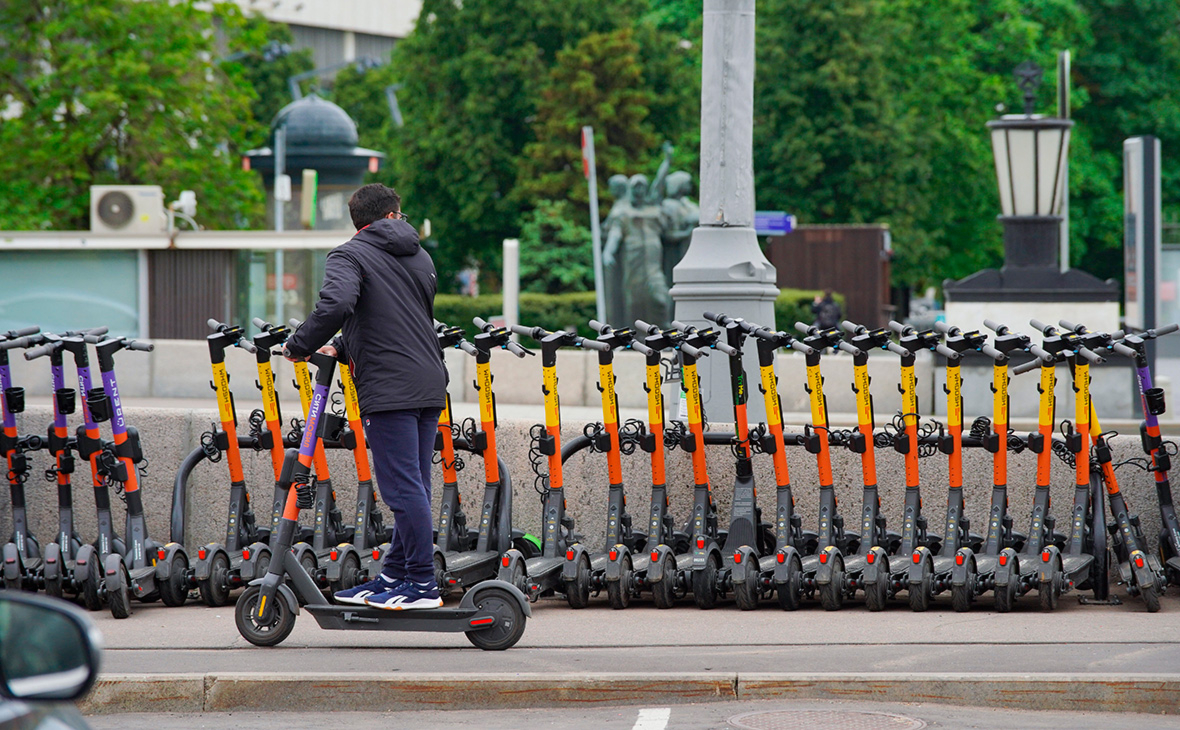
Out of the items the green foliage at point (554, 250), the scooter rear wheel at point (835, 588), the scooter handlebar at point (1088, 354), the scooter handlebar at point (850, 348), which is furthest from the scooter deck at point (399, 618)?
the green foliage at point (554, 250)

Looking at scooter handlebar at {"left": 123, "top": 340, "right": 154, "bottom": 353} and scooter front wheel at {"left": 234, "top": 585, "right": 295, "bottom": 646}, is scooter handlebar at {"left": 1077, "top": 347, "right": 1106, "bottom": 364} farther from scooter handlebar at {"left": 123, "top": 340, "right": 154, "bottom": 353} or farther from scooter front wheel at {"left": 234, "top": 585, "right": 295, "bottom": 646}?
scooter handlebar at {"left": 123, "top": 340, "right": 154, "bottom": 353}

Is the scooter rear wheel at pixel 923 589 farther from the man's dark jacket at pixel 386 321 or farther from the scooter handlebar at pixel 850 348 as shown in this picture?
the man's dark jacket at pixel 386 321

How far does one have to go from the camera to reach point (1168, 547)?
766cm

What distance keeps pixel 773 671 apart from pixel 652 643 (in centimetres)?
88

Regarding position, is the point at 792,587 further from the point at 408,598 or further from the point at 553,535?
the point at 408,598

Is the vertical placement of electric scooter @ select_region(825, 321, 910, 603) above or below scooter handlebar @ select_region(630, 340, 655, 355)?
below

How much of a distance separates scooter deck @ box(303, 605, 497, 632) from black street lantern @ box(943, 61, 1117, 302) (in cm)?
1201

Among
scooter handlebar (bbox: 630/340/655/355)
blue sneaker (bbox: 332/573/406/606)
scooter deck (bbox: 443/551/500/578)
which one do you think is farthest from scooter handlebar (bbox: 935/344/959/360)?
blue sneaker (bbox: 332/573/406/606)

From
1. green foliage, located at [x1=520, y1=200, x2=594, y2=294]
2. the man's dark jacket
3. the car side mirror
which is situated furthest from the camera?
green foliage, located at [x1=520, y1=200, x2=594, y2=294]

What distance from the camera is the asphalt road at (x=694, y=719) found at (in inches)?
216

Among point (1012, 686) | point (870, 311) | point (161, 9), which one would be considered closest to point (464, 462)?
point (1012, 686)

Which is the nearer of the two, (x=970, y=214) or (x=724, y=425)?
(x=724, y=425)

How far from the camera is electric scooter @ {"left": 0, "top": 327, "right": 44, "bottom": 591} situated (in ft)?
25.7

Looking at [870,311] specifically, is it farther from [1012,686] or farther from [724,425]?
[1012,686]
